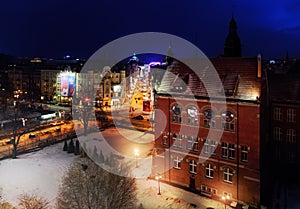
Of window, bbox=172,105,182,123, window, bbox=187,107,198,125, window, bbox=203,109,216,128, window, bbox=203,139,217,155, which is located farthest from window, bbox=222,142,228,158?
window, bbox=172,105,182,123

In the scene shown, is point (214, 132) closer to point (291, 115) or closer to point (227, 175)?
point (227, 175)

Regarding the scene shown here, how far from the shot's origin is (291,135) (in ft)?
122

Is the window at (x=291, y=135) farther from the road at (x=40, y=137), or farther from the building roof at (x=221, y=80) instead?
the road at (x=40, y=137)

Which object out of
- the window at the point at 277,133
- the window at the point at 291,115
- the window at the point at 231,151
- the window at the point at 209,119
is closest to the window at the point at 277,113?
the window at the point at 291,115

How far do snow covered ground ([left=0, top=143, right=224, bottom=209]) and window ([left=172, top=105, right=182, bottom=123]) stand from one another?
7.33 meters

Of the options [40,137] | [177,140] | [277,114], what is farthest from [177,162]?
[40,137]

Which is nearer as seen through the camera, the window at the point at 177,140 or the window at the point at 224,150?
the window at the point at 224,150

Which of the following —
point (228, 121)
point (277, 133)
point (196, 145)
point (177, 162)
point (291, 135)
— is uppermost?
point (228, 121)

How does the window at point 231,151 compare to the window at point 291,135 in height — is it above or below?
below

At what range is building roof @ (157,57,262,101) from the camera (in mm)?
30672

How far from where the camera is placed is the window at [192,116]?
33.2m

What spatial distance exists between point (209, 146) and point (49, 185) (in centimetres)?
1755

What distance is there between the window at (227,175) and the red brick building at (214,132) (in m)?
0.08

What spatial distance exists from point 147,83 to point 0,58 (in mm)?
109814
